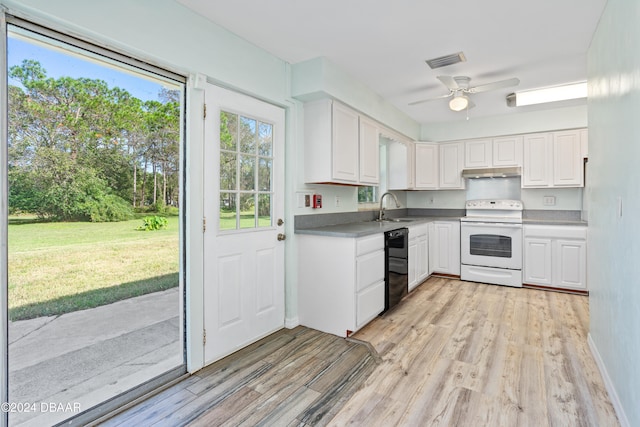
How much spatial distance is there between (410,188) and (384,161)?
1.88 ft

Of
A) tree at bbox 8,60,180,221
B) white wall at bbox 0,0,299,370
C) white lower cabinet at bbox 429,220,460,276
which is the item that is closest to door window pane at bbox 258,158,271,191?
white wall at bbox 0,0,299,370

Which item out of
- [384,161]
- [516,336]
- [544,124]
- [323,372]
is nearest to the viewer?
[323,372]

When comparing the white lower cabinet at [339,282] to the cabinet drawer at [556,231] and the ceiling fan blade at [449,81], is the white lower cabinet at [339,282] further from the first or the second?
the cabinet drawer at [556,231]

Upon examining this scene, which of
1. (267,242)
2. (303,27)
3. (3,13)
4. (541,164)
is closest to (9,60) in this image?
(3,13)

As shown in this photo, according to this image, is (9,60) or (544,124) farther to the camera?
(544,124)

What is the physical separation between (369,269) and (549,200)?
3.35 metres

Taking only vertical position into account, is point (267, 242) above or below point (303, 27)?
below

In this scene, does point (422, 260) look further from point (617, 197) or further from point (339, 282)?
point (617, 197)

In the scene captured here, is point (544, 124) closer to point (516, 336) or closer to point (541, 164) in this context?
point (541, 164)

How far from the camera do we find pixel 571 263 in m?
3.91

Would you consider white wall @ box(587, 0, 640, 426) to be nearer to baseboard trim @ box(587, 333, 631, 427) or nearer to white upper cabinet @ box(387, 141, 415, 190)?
baseboard trim @ box(587, 333, 631, 427)

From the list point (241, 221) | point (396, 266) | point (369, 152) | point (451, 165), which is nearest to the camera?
point (241, 221)

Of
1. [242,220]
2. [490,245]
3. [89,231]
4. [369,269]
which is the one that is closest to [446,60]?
[369,269]

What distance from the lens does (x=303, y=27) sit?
229 cm
